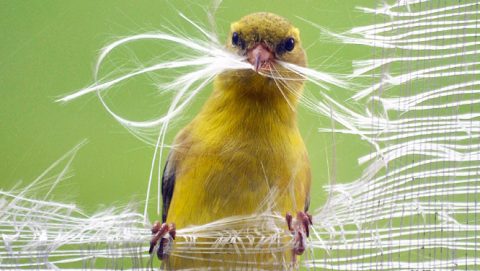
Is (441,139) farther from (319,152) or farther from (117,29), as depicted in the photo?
(117,29)

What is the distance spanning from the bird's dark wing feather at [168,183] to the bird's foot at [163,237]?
35 centimetres

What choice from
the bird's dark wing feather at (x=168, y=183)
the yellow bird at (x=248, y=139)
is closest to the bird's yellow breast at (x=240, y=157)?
the yellow bird at (x=248, y=139)

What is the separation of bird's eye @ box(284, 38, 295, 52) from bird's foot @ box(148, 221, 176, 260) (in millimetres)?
290

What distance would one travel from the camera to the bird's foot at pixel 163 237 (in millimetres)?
622

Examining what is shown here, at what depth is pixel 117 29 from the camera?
0.67 m

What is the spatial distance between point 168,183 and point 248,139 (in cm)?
25

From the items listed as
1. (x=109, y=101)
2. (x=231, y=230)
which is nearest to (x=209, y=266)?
(x=231, y=230)

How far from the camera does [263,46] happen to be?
81cm

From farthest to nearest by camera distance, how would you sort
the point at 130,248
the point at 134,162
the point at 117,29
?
1. the point at 134,162
2. the point at 117,29
3. the point at 130,248

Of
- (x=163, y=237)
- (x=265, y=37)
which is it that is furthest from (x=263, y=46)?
(x=163, y=237)

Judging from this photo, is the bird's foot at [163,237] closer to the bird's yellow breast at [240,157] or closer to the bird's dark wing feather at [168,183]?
the bird's yellow breast at [240,157]

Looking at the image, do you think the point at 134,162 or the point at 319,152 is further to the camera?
the point at 134,162

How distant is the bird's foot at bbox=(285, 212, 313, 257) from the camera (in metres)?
0.56

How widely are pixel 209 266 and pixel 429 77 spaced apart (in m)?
0.24
